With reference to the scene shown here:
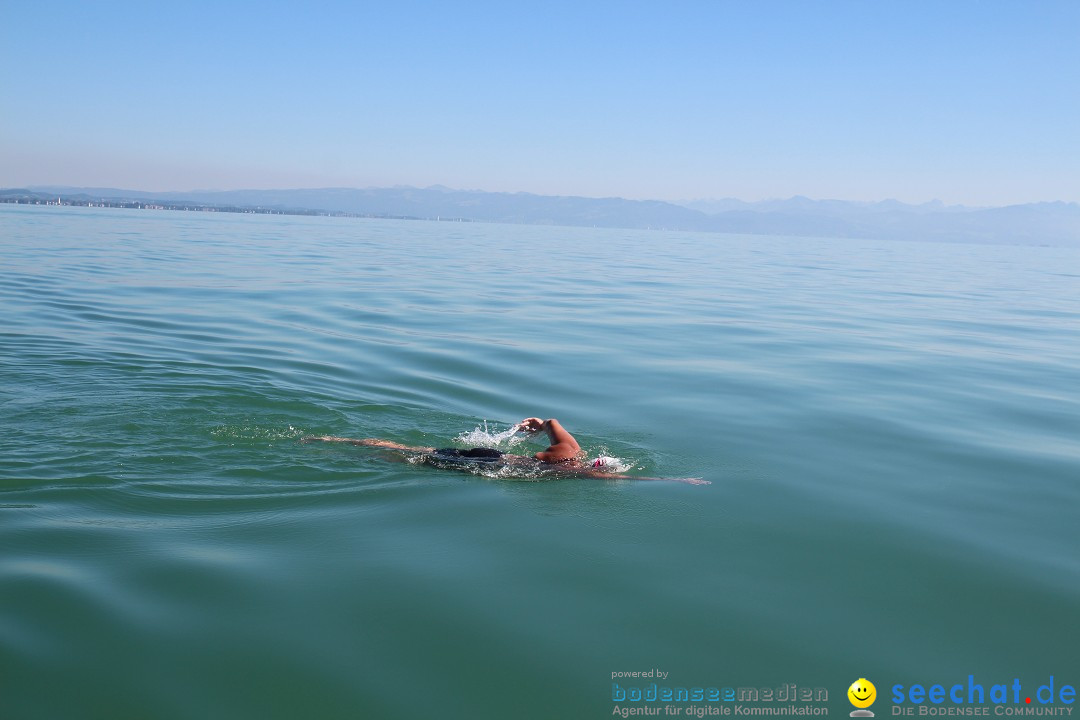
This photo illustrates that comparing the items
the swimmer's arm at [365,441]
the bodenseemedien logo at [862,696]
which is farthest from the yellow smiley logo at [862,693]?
the swimmer's arm at [365,441]

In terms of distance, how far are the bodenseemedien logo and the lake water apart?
7 cm

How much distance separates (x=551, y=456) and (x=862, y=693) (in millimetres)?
4583

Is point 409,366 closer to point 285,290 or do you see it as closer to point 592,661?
point 592,661

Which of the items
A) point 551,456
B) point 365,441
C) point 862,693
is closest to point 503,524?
point 551,456

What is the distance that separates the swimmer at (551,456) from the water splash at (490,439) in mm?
598

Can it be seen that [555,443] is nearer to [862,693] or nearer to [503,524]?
[503,524]

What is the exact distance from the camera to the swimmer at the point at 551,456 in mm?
9055

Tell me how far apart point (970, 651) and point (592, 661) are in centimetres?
269

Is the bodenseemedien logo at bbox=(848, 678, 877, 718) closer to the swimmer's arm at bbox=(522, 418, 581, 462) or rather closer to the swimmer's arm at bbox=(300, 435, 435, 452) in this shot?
the swimmer's arm at bbox=(522, 418, 581, 462)

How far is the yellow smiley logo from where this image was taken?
508cm

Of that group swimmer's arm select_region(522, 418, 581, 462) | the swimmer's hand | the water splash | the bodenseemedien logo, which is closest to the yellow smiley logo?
the bodenseemedien logo

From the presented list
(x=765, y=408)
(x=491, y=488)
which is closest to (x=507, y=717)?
(x=491, y=488)

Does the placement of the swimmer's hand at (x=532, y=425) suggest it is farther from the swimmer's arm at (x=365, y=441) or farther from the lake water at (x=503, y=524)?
the swimmer's arm at (x=365, y=441)

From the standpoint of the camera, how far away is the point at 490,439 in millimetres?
10438
